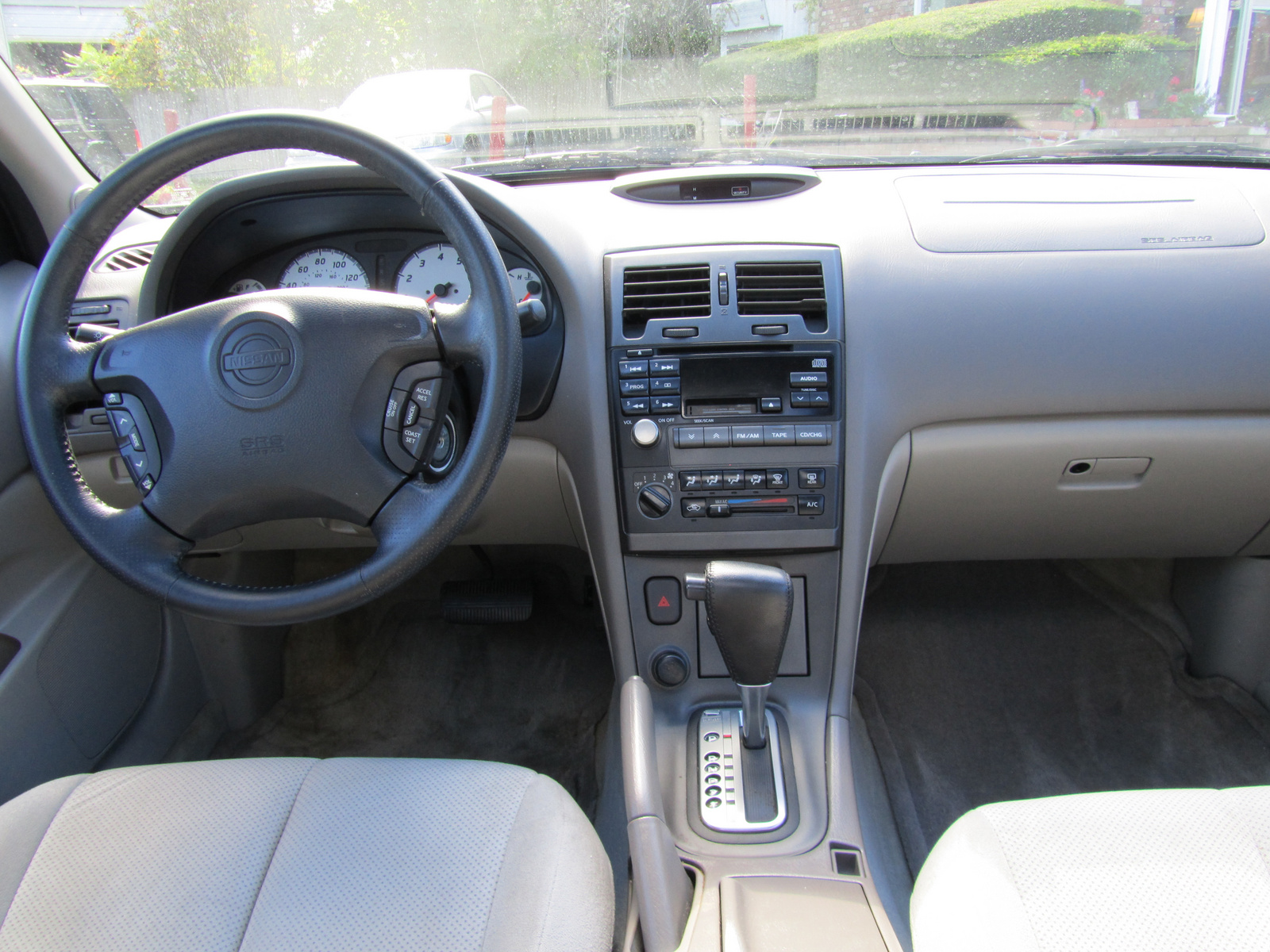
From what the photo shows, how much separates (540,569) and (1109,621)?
4.84ft

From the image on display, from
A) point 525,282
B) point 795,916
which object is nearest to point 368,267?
point 525,282

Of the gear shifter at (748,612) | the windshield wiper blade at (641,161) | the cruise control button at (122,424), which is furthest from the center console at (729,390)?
the cruise control button at (122,424)

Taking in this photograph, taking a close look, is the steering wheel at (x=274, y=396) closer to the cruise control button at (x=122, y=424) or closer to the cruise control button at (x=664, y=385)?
the cruise control button at (x=122, y=424)

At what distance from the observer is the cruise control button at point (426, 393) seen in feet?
3.86

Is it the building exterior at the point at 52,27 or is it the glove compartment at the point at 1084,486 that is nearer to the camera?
the glove compartment at the point at 1084,486

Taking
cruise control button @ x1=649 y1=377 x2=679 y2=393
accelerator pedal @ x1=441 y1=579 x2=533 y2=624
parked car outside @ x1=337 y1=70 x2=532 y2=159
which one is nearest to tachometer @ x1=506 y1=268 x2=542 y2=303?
cruise control button @ x1=649 y1=377 x2=679 y2=393

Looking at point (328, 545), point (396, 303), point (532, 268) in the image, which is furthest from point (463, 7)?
point (328, 545)

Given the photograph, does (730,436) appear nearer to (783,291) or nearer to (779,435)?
(779,435)

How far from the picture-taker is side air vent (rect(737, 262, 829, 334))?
1513 millimetres

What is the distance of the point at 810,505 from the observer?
1534mm

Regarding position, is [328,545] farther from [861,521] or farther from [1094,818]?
[1094,818]

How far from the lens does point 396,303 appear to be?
1.19 metres

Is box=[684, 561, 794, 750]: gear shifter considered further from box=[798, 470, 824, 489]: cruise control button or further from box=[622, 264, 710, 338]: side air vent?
box=[622, 264, 710, 338]: side air vent

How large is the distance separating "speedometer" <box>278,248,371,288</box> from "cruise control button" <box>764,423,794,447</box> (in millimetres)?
760
